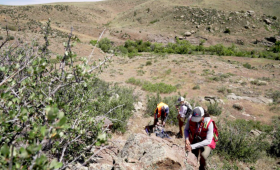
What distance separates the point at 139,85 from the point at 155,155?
932 cm

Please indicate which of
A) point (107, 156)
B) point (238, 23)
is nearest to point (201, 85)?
point (107, 156)

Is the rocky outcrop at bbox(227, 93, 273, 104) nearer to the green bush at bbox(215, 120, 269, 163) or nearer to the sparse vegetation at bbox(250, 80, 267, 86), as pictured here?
the sparse vegetation at bbox(250, 80, 267, 86)

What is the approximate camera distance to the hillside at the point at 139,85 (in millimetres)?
1557

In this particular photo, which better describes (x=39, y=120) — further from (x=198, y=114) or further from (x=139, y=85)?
(x=139, y=85)

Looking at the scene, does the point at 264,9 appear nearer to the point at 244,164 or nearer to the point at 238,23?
the point at 238,23

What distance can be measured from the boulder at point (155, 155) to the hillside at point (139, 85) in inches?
1.5

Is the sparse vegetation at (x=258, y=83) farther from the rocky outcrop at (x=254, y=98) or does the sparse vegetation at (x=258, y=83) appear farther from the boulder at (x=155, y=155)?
the boulder at (x=155, y=155)

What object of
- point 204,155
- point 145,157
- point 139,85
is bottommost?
point 139,85

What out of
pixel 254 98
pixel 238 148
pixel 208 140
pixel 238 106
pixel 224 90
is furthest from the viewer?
pixel 224 90

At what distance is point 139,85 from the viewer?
483 inches

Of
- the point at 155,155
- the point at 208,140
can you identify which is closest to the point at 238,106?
the point at 208,140

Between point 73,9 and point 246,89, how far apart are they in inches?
2275

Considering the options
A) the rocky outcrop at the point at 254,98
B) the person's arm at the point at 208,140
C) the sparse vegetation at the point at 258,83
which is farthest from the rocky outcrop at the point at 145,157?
the sparse vegetation at the point at 258,83

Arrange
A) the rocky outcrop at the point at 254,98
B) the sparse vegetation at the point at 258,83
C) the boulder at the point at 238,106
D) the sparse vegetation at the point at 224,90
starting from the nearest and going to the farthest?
the boulder at the point at 238,106
the rocky outcrop at the point at 254,98
the sparse vegetation at the point at 224,90
the sparse vegetation at the point at 258,83
